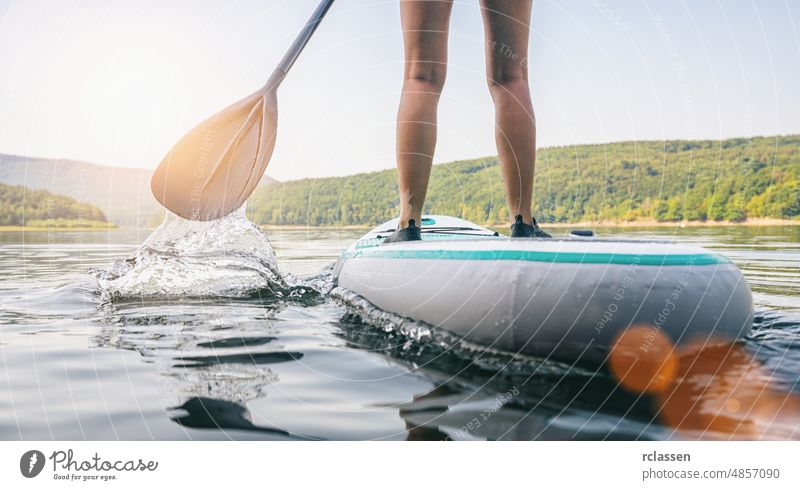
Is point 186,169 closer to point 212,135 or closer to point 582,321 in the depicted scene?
point 212,135

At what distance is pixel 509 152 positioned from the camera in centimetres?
217

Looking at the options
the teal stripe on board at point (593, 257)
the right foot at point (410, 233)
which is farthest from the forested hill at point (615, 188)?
the teal stripe on board at point (593, 257)

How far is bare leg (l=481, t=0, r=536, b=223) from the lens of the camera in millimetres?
2123

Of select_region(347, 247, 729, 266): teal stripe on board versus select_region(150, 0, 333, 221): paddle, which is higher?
select_region(150, 0, 333, 221): paddle

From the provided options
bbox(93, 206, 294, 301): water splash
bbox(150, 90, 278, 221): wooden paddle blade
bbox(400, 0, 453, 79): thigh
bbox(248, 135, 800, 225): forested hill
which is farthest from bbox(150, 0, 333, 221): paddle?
bbox(400, 0, 453, 79): thigh

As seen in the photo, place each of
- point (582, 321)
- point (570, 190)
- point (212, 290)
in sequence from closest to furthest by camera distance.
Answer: point (582, 321)
point (212, 290)
point (570, 190)

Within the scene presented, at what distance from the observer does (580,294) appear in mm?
1544

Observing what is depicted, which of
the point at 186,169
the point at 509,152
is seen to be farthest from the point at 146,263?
the point at 509,152

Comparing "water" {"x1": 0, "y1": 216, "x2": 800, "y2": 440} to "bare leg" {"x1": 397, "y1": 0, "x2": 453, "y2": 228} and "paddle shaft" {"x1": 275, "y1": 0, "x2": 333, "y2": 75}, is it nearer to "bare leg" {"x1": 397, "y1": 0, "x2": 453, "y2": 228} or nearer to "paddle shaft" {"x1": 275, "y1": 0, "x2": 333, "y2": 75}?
"bare leg" {"x1": 397, "y1": 0, "x2": 453, "y2": 228}

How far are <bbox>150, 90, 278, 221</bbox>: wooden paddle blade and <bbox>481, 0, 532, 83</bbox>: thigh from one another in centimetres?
121

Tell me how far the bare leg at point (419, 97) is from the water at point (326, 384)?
59 cm

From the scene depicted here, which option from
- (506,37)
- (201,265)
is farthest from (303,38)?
(201,265)
